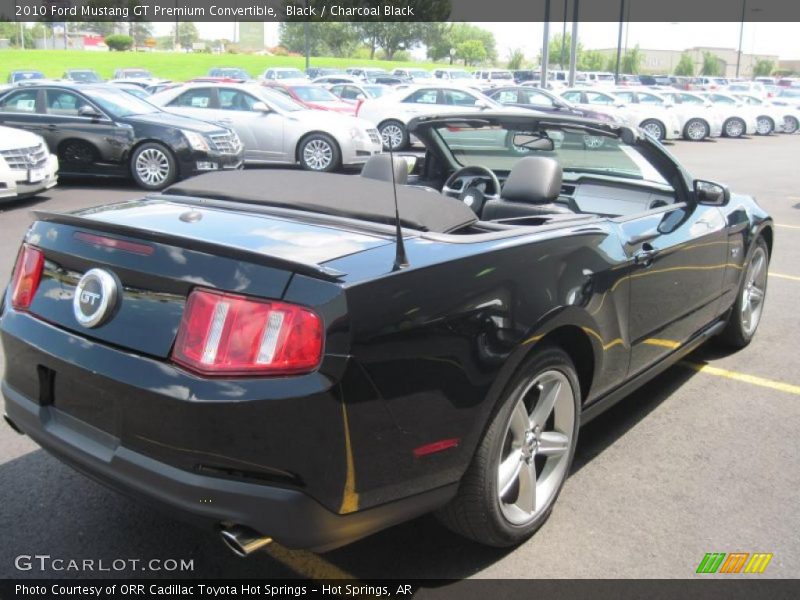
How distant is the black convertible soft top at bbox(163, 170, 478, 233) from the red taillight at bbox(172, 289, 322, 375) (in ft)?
2.58

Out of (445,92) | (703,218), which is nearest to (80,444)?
(703,218)

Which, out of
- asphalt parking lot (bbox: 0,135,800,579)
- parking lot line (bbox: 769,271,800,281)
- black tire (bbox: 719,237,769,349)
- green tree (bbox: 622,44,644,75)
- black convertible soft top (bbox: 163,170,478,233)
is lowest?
asphalt parking lot (bbox: 0,135,800,579)

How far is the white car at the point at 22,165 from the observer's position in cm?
971

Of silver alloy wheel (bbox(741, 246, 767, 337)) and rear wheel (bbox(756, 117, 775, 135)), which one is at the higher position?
rear wheel (bbox(756, 117, 775, 135))

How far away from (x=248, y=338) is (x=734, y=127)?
29877 mm

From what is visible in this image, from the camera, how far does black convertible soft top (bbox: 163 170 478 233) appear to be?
2.96 meters

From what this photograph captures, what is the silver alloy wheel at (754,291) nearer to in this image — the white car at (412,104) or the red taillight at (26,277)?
the red taillight at (26,277)

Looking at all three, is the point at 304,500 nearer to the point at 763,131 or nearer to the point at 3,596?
the point at 3,596

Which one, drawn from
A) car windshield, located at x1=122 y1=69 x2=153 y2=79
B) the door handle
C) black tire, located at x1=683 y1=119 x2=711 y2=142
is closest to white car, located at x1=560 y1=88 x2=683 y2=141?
black tire, located at x1=683 y1=119 x2=711 y2=142

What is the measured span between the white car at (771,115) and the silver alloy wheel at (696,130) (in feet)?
15.8

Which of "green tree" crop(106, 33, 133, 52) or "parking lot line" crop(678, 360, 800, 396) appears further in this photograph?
"green tree" crop(106, 33, 133, 52)

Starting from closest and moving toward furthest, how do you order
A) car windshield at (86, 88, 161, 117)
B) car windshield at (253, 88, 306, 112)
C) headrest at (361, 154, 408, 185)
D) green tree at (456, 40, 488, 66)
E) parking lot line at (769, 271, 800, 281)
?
headrest at (361, 154, 408, 185)
parking lot line at (769, 271, 800, 281)
car windshield at (86, 88, 161, 117)
car windshield at (253, 88, 306, 112)
green tree at (456, 40, 488, 66)

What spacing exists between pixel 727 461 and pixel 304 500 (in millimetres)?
2336

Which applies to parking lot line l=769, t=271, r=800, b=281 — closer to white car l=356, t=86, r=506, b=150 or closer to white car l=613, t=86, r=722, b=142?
white car l=356, t=86, r=506, b=150
